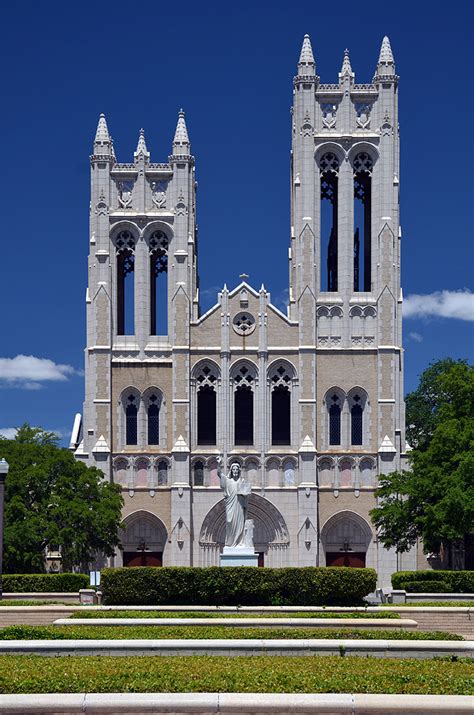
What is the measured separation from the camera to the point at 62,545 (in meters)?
55.5

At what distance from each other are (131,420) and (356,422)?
11.4 meters

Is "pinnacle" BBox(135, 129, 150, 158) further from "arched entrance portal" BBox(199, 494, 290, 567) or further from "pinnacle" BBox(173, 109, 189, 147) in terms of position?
"arched entrance portal" BBox(199, 494, 290, 567)

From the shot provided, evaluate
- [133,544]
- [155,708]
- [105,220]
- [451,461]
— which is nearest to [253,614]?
[155,708]

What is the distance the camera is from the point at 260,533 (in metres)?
63.3

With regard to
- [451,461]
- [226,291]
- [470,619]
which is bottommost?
[470,619]

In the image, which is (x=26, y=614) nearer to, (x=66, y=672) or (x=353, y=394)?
(x=66, y=672)

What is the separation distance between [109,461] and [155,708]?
4610 centimetres

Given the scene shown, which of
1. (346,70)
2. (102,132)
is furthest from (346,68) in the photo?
(102,132)

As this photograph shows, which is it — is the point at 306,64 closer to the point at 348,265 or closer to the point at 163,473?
the point at 348,265

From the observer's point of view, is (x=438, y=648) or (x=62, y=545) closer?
(x=438, y=648)

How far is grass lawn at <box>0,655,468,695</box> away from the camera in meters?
18.7

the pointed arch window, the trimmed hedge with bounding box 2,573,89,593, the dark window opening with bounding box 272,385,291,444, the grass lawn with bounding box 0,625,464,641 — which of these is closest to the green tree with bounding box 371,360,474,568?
the pointed arch window

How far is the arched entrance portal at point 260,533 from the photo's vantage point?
62.6 m

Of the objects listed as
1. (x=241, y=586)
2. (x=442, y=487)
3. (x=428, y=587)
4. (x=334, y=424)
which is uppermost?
(x=334, y=424)
